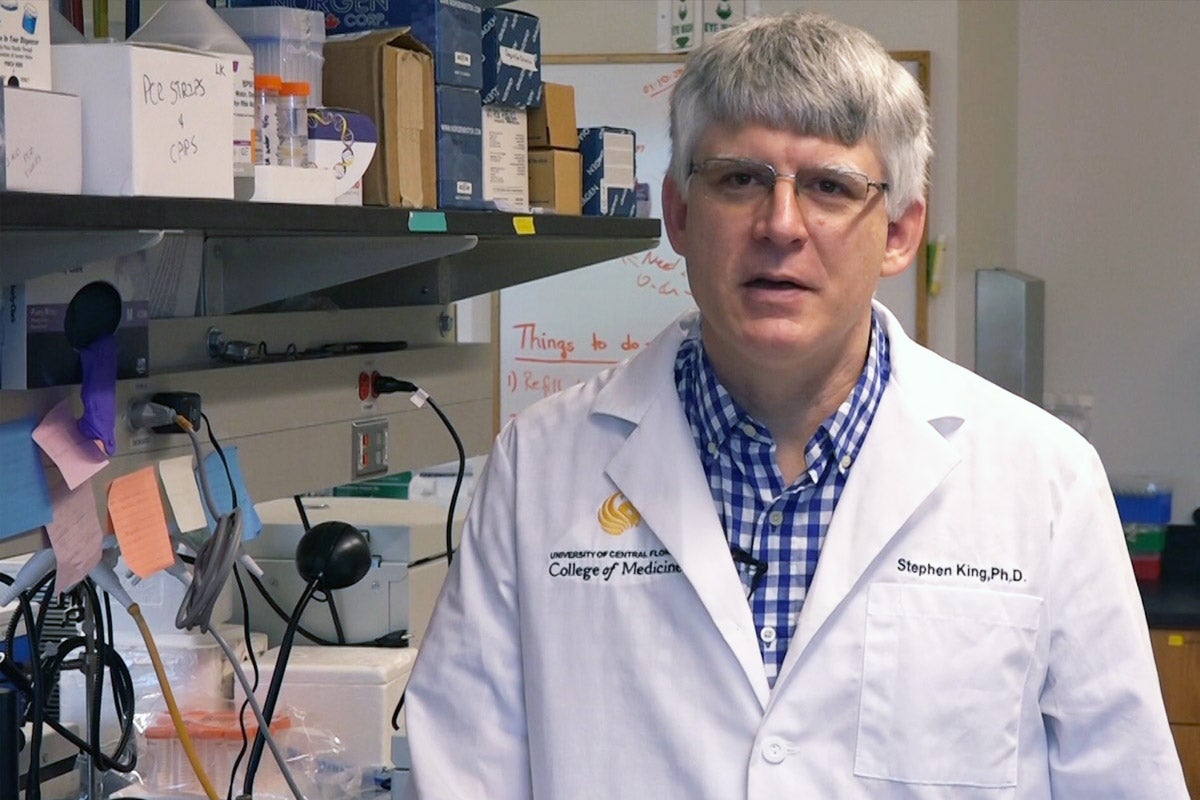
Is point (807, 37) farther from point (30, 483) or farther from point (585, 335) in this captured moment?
point (585, 335)

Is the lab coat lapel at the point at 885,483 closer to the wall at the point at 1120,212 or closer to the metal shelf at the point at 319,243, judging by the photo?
the metal shelf at the point at 319,243

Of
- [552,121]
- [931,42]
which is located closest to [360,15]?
[552,121]

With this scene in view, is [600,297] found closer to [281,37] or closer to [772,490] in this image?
[281,37]

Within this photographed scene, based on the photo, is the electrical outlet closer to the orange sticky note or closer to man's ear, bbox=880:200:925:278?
the orange sticky note

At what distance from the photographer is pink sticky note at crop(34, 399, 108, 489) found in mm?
1386

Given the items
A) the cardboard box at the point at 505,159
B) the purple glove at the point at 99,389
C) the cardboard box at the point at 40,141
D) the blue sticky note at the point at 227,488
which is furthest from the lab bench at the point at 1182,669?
the cardboard box at the point at 40,141

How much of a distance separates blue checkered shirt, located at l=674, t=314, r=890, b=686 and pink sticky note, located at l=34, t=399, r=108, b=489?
57 cm

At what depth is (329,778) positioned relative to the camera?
2016 millimetres

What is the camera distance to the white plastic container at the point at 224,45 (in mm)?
1443

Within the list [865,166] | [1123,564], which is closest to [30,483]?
[865,166]

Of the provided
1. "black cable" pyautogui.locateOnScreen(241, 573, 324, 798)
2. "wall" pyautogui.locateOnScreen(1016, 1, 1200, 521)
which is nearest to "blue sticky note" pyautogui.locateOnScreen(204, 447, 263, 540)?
"black cable" pyautogui.locateOnScreen(241, 573, 324, 798)

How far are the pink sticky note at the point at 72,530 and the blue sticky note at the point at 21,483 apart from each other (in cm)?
1

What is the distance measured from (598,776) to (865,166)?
59 cm

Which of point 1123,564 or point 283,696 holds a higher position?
point 1123,564
